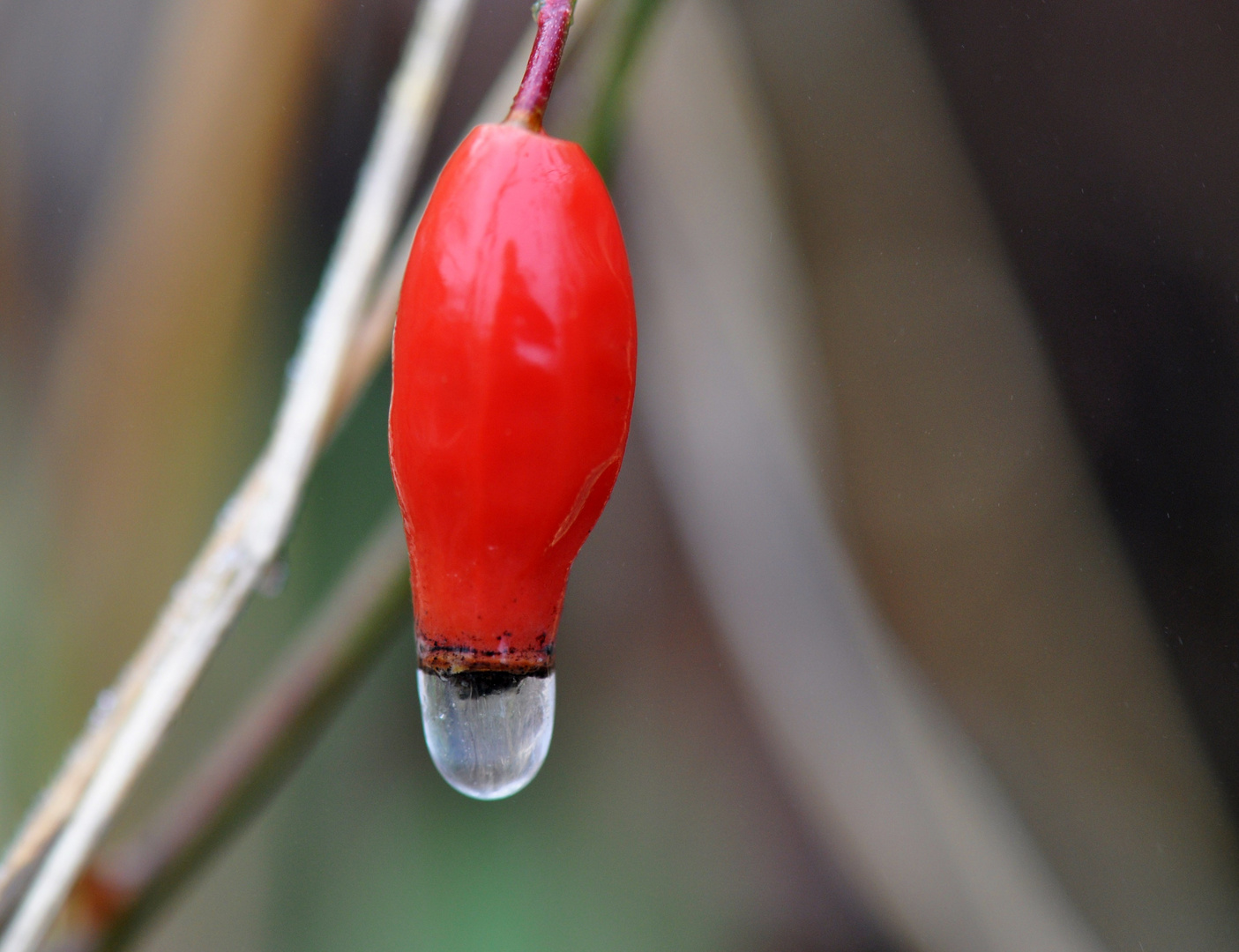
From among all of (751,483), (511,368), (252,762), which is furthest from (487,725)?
(751,483)

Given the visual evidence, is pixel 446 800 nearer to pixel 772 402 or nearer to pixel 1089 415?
pixel 772 402

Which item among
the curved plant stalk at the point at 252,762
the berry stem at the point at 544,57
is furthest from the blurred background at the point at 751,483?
the berry stem at the point at 544,57

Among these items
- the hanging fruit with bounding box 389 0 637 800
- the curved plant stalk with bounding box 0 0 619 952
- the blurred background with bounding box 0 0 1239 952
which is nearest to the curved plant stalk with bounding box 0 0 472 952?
the curved plant stalk with bounding box 0 0 619 952

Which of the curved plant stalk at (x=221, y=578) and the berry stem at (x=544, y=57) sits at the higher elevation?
the berry stem at (x=544, y=57)

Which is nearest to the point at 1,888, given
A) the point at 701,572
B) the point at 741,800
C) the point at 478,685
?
the point at 478,685

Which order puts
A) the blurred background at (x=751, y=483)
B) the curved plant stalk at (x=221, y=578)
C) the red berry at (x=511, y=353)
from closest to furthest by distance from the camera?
the red berry at (x=511, y=353), the curved plant stalk at (x=221, y=578), the blurred background at (x=751, y=483)

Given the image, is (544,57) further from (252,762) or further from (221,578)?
(252,762)

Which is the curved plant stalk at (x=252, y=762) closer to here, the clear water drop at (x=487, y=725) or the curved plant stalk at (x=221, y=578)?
the curved plant stalk at (x=221, y=578)
